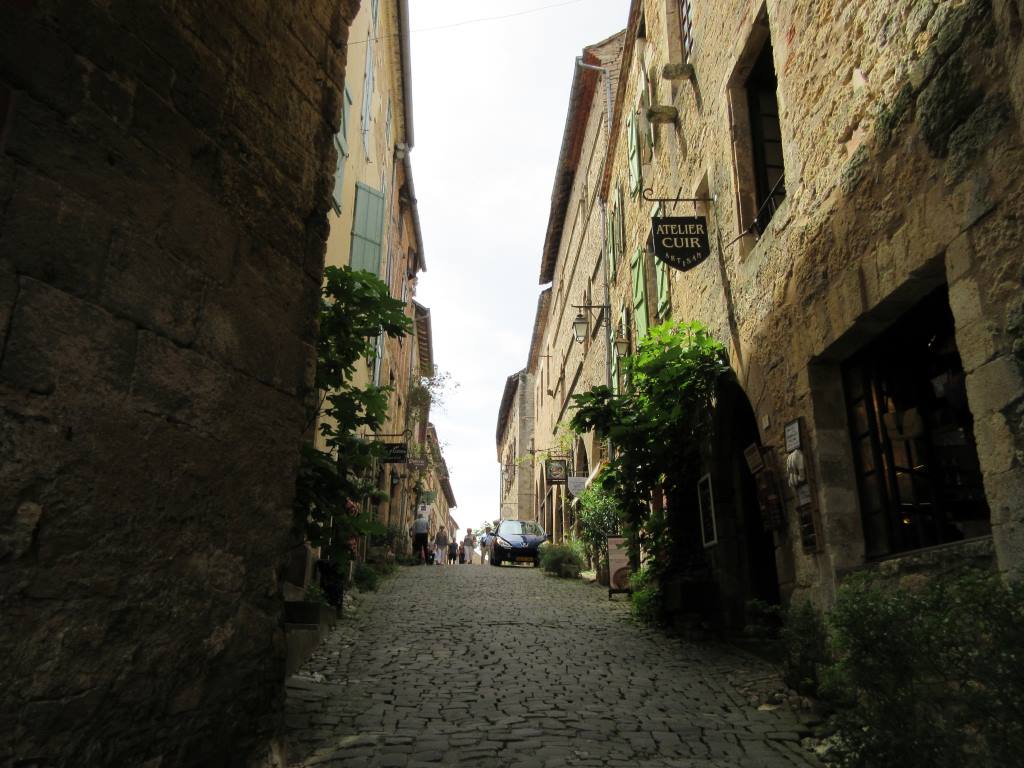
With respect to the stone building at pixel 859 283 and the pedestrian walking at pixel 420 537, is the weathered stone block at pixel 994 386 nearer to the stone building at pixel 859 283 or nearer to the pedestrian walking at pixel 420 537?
the stone building at pixel 859 283

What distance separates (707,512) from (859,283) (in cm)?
356

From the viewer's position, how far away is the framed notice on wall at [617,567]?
10.5m

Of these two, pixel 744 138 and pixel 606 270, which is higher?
pixel 606 270

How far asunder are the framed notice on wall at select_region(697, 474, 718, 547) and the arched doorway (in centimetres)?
3

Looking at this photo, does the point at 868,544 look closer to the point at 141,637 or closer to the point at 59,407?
the point at 141,637

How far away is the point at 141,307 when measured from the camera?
2543 millimetres

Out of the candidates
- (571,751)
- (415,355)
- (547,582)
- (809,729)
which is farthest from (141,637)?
(415,355)

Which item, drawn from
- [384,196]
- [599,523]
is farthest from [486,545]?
[384,196]

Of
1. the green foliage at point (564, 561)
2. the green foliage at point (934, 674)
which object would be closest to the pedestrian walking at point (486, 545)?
the green foliage at point (564, 561)

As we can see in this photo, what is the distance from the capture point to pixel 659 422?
300 inches

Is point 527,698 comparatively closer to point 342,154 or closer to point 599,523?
point 342,154

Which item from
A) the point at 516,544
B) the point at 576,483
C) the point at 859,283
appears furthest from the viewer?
the point at 516,544

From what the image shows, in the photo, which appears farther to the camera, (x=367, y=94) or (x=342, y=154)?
(x=367, y=94)

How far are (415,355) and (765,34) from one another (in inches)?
796
